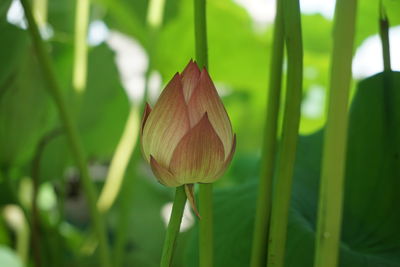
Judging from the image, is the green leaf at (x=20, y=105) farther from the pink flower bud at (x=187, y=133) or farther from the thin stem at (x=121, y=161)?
the pink flower bud at (x=187, y=133)

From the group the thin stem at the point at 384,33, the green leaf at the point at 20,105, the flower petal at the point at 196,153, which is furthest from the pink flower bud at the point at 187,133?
the green leaf at the point at 20,105

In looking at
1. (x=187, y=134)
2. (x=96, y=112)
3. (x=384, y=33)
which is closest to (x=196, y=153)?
(x=187, y=134)

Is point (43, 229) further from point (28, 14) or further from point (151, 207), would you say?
point (28, 14)

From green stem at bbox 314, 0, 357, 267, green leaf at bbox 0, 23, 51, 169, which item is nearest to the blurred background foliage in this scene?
green leaf at bbox 0, 23, 51, 169

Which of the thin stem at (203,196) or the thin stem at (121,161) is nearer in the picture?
the thin stem at (203,196)

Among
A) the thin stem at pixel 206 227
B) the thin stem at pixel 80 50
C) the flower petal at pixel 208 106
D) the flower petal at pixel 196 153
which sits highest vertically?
the thin stem at pixel 80 50

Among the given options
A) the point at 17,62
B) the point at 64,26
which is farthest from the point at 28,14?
the point at 64,26

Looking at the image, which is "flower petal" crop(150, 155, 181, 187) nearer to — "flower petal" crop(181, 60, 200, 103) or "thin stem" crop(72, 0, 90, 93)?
"flower petal" crop(181, 60, 200, 103)
